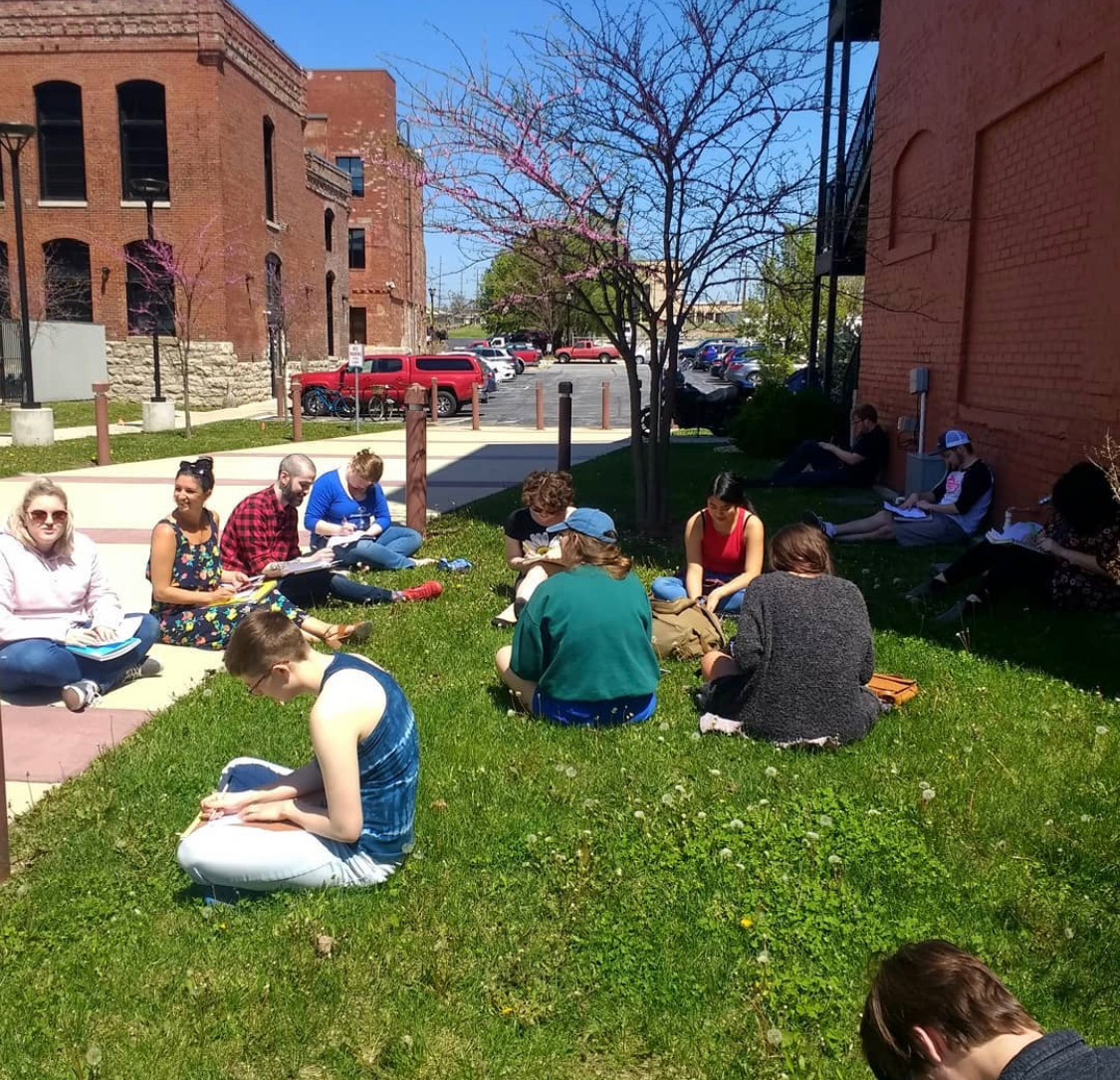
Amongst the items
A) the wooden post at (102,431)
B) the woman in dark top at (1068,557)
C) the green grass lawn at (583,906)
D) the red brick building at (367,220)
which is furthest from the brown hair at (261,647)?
the red brick building at (367,220)

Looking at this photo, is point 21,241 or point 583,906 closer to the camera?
point 583,906

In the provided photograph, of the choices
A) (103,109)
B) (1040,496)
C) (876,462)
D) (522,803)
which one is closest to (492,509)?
(876,462)

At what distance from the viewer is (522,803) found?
4.18 metres

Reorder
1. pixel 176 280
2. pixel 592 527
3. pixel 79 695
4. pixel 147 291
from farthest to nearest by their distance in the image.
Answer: pixel 147 291 → pixel 176 280 → pixel 79 695 → pixel 592 527

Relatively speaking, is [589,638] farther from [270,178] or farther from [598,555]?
[270,178]

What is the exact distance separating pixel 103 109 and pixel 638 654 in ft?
103

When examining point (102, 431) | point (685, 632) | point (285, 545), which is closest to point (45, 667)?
point (285, 545)

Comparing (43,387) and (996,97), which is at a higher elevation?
(996,97)

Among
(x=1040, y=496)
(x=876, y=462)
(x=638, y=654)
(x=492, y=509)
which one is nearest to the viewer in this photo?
(x=638, y=654)

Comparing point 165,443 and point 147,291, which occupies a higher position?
point 147,291

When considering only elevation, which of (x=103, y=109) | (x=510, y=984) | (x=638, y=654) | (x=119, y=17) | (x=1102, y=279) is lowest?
(x=510, y=984)

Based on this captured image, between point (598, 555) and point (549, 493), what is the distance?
1.88 meters

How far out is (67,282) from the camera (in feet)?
103

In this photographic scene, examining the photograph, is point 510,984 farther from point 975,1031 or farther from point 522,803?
point 975,1031
